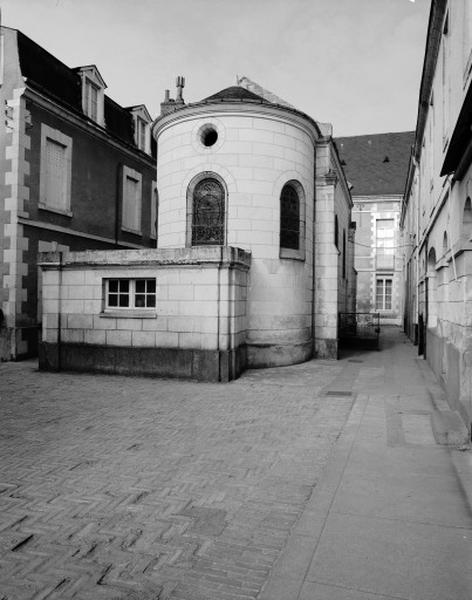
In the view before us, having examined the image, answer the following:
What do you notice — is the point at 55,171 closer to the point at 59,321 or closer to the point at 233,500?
the point at 59,321

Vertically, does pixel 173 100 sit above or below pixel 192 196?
above

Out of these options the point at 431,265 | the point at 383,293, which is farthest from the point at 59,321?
the point at 383,293

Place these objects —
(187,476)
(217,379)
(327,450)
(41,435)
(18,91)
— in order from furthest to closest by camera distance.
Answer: (18,91) → (217,379) → (41,435) → (327,450) → (187,476)

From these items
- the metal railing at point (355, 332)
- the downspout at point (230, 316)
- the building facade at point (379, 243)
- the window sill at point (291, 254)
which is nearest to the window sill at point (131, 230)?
the window sill at point (291, 254)

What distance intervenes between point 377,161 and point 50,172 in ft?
98.3

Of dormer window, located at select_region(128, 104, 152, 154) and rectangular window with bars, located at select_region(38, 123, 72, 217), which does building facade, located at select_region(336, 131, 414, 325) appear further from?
rectangular window with bars, located at select_region(38, 123, 72, 217)

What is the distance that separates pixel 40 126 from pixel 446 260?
492 inches

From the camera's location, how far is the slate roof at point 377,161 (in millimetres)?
36375

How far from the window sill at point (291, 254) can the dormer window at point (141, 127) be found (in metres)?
10.6

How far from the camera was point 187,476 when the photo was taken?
5.18m

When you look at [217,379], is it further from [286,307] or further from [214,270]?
[286,307]

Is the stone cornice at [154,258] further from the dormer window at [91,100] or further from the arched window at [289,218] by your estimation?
the dormer window at [91,100]

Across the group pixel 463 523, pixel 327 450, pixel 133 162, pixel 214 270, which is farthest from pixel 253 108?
pixel 463 523

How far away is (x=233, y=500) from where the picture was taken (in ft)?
15.0
